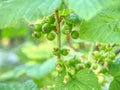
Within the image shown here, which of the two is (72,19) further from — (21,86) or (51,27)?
(21,86)

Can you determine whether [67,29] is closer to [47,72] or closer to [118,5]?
[118,5]

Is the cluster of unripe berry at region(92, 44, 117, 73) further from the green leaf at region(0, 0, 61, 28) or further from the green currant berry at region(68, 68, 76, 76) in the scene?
the green leaf at region(0, 0, 61, 28)

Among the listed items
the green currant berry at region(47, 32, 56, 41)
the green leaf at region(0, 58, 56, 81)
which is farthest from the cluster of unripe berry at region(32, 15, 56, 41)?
the green leaf at region(0, 58, 56, 81)

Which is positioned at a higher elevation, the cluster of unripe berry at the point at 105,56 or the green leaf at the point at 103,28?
the green leaf at the point at 103,28

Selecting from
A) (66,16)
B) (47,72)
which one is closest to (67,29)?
(66,16)

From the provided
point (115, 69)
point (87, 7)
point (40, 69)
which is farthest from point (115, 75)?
point (40, 69)

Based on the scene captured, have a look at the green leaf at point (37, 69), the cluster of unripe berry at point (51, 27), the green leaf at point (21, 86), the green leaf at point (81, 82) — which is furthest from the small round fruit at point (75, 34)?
the green leaf at point (37, 69)

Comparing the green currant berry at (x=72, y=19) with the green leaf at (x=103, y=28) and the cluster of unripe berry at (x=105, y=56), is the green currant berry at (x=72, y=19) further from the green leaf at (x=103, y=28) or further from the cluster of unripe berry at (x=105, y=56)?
the cluster of unripe berry at (x=105, y=56)
